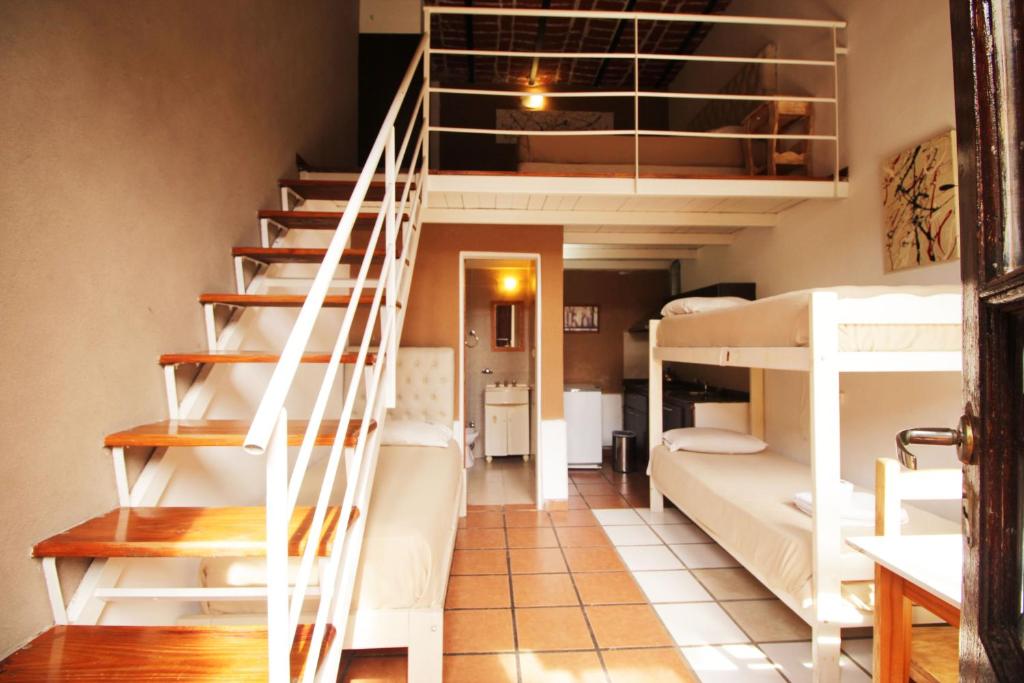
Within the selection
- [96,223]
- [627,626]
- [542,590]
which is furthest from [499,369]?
[96,223]

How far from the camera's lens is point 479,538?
3.33m

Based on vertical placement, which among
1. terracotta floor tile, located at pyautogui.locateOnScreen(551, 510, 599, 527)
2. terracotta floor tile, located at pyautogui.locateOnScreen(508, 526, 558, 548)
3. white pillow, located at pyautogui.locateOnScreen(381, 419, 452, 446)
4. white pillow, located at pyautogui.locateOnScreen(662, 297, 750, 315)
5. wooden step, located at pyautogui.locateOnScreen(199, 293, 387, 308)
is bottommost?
terracotta floor tile, located at pyautogui.locateOnScreen(508, 526, 558, 548)

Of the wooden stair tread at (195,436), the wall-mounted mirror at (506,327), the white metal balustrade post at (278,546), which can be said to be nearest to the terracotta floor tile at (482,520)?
the wooden stair tread at (195,436)

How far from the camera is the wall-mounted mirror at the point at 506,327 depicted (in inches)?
229

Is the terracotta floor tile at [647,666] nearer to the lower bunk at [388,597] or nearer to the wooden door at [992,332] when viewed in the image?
the lower bunk at [388,597]

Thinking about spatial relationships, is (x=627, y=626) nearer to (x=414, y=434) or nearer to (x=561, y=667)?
(x=561, y=667)

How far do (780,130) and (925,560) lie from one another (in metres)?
3.10

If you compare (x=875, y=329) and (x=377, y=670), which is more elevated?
(x=875, y=329)

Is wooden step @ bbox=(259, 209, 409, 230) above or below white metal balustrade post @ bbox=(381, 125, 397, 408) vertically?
above

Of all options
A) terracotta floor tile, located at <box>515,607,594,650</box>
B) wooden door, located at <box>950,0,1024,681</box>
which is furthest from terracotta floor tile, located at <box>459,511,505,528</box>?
wooden door, located at <box>950,0,1024,681</box>

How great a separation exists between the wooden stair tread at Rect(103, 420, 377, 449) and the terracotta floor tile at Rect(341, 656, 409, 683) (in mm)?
1043

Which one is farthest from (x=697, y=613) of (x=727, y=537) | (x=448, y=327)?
(x=448, y=327)

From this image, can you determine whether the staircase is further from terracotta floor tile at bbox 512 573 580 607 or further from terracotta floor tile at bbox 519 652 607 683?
terracotta floor tile at bbox 512 573 580 607

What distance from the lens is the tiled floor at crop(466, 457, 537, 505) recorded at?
4.19 metres
